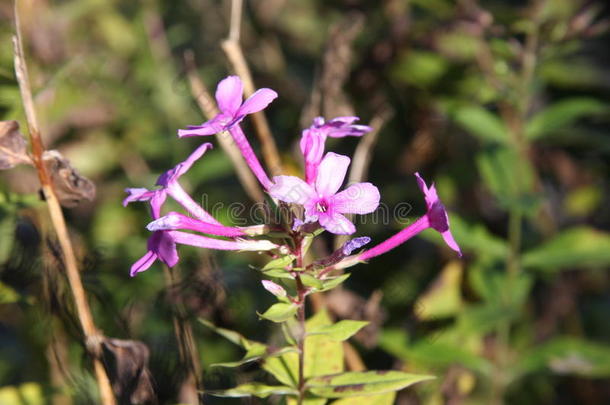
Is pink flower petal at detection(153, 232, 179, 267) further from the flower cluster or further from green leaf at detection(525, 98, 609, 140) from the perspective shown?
green leaf at detection(525, 98, 609, 140)

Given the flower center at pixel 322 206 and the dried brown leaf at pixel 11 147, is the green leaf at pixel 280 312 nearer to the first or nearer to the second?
the flower center at pixel 322 206

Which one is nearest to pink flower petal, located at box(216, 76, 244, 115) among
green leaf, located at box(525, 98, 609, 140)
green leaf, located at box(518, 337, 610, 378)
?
green leaf, located at box(525, 98, 609, 140)

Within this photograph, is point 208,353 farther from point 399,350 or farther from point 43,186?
point 43,186

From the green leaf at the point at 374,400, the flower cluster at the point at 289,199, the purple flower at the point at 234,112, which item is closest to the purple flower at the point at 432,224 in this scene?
the flower cluster at the point at 289,199

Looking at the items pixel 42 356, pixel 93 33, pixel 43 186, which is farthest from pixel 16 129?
pixel 93 33

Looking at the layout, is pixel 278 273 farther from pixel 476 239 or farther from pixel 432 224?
pixel 476 239

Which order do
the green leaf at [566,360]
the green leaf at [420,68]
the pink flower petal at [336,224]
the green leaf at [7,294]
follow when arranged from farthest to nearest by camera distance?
the green leaf at [420,68] → the green leaf at [566,360] → the green leaf at [7,294] → the pink flower petal at [336,224]

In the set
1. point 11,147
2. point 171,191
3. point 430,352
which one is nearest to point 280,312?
point 171,191
